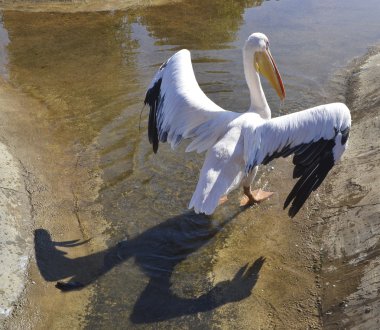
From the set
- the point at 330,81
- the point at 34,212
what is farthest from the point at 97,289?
the point at 330,81

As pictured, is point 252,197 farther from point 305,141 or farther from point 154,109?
point 154,109

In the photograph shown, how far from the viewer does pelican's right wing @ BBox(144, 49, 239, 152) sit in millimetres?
4926

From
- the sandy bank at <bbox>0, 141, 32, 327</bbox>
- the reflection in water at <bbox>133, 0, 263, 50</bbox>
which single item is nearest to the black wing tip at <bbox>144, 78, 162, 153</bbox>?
the sandy bank at <bbox>0, 141, 32, 327</bbox>

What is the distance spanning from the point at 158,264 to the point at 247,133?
4.60ft

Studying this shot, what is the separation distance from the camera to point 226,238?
4855mm

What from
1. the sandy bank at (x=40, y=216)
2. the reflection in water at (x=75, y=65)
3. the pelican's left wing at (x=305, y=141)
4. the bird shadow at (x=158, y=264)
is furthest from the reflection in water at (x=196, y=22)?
the pelican's left wing at (x=305, y=141)

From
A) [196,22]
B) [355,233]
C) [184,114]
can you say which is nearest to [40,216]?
[184,114]

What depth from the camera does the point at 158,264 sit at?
15.0ft

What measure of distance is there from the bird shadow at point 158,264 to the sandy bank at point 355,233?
0.66 metres

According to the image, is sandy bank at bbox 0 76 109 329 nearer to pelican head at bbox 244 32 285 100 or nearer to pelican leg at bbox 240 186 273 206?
pelican leg at bbox 240 186 273 206

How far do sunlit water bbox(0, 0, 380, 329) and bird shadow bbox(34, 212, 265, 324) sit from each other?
14mm

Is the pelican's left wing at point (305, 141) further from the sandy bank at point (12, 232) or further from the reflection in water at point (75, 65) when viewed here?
the reflection in water at point (75, 65)

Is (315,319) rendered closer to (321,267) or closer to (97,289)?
(321,267)

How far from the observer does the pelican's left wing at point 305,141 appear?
14.0 ft
